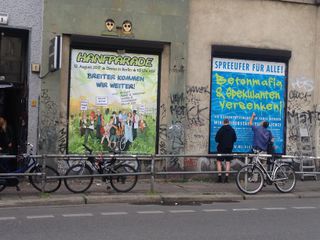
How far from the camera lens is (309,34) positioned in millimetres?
17312

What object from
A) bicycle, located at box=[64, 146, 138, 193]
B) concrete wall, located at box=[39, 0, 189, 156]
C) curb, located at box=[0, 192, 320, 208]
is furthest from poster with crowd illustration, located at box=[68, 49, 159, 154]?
curb, located at box=[0, 192, 320, 208]

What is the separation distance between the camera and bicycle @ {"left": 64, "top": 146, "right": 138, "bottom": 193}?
1274 cm

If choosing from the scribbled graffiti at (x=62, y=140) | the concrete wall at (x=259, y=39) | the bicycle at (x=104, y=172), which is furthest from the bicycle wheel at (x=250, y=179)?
the scribbled graffiti at (x=62, y=140)

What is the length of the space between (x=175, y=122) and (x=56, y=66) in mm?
3887

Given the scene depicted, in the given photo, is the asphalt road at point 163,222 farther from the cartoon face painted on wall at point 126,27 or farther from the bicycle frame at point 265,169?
the cartoon face painted on wall at point 126,27

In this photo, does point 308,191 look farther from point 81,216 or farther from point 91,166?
point 81,216

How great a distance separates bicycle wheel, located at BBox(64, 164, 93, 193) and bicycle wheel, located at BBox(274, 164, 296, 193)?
4623 millimetres

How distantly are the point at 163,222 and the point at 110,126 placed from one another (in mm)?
6330

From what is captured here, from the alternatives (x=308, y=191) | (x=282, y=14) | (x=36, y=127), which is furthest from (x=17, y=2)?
(x=308, y=191)

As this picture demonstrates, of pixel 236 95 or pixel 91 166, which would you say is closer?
pixel 91 166

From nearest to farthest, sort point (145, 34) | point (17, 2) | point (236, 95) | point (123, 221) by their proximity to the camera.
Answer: point (123, 221) < point (17, 2) < point (145, 34) < point (236, 95)

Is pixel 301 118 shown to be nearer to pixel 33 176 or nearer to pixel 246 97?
pixel 246 97

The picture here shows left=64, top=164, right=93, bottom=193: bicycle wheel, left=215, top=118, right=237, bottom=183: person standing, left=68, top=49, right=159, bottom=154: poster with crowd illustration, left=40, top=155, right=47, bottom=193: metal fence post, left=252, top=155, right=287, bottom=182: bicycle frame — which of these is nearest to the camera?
left=40, top=155, right=47, bottom=193: metal fence post

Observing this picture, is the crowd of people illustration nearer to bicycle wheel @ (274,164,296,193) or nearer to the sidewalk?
the sidewalk
